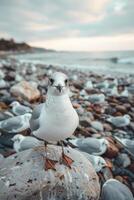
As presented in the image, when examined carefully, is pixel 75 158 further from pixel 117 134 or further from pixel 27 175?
pixel 117 134

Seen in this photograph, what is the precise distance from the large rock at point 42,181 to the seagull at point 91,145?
1101mm

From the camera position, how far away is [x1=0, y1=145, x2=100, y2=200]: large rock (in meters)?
2.97

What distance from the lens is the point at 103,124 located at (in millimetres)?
6090

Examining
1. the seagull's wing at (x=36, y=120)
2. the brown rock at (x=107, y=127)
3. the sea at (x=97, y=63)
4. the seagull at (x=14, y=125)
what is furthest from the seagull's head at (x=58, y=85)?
the sea at (x=97, y=63)

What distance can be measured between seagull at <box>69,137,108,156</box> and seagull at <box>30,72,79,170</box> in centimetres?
149

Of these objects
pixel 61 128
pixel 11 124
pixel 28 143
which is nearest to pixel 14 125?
pixel 11 124

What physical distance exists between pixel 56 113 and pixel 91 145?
170cm

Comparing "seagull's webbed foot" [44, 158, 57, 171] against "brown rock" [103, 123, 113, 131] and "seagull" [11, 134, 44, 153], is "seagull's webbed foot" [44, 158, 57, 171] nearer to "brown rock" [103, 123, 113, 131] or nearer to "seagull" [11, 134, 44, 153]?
"seagull" [11, 134, 44, 153]

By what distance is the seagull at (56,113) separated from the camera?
280 cm

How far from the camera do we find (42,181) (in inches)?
119

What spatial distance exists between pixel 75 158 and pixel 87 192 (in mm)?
390

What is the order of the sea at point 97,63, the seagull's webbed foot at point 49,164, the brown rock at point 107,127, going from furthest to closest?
the sea at point 97,63 < the brown rock at point 107,127 < the seagull's webbed foot at point 49,164

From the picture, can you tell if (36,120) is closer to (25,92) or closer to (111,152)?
(111,152)

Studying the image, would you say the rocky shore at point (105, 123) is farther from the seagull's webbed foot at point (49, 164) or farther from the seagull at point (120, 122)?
the seagull's webbed foot at point (49, 164)
